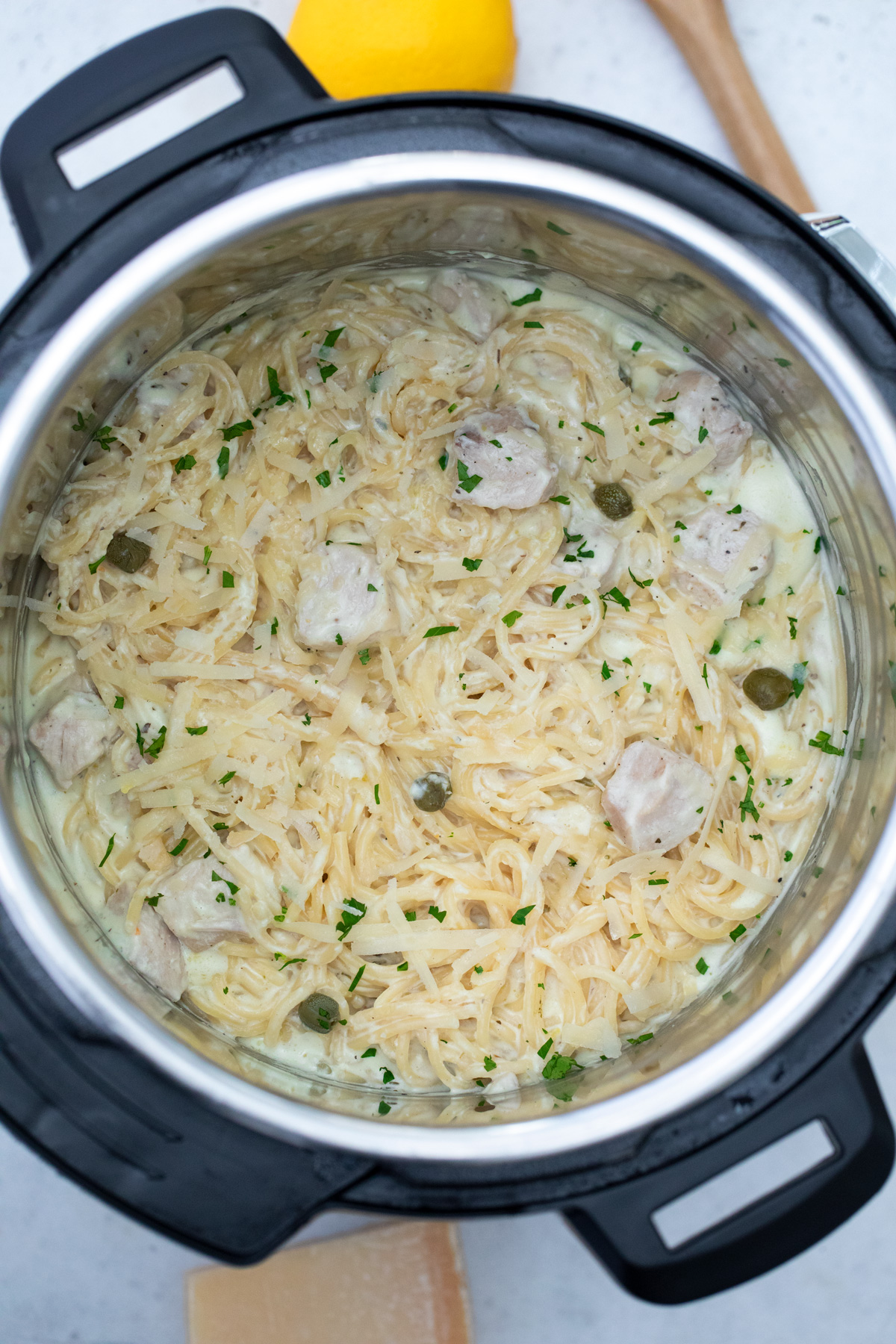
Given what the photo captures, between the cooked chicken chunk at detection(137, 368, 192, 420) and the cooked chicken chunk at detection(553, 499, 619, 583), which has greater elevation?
the cooked chicken chunk at detection(137, 368, 192, 420)

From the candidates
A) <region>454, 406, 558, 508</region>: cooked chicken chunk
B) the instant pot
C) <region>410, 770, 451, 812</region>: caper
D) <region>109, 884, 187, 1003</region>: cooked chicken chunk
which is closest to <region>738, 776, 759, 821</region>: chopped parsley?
the instant pot

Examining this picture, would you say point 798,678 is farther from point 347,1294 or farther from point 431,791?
point 347,1294

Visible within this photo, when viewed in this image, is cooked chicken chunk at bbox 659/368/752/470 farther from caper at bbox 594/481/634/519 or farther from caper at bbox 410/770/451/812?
caper at bbox 410/770/451/812

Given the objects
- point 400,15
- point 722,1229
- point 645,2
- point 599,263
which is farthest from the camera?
point 645,2

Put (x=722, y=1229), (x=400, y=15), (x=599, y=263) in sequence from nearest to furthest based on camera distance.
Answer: (x=722, y=1229) → (x=599, y=263) → (x=400, y=15)

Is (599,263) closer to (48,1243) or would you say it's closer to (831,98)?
(831,98)

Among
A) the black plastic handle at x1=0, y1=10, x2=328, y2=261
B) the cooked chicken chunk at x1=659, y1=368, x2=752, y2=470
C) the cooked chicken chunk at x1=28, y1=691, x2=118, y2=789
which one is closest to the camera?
the black plastic handle at x1=0, y1=10, x2=328, y2=261

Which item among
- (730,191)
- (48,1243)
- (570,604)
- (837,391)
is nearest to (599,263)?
(730,191)

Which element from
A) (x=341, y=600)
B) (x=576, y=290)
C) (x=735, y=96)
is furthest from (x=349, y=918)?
(x=735, y=96)
